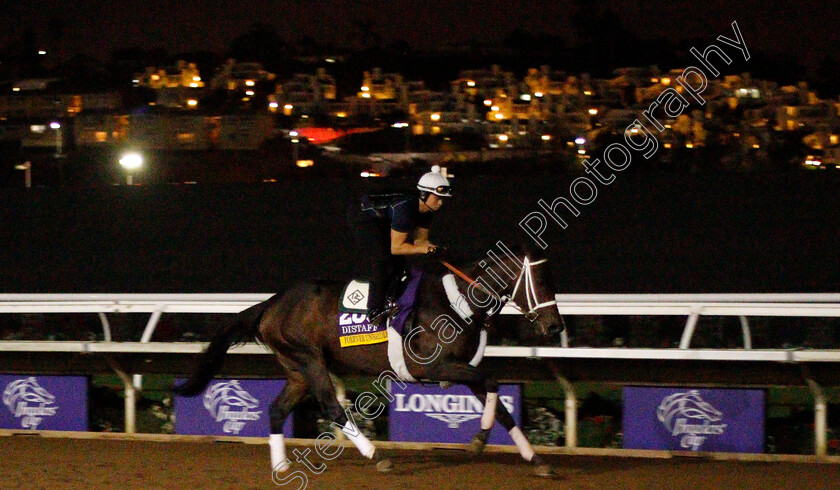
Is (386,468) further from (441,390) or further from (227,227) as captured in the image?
(227,227)

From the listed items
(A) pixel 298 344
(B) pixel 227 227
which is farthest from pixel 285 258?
(A) pixel 298 344

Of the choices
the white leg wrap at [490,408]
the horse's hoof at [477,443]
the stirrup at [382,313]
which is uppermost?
the stirrup at [382,313]

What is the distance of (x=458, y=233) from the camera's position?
420 inches

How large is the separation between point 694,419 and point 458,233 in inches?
198

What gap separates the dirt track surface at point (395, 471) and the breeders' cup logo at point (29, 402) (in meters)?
0.87

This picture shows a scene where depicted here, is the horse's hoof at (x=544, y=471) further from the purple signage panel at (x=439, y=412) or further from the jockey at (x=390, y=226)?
the jockey at (x=390, y=226)

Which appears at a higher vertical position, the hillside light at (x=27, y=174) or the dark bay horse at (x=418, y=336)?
the hillside light at (x=27, y=174)

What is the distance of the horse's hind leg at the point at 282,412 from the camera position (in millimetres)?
5527

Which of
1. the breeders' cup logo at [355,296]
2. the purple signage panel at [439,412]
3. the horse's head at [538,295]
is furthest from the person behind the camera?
the purple signage panel at [439,412]

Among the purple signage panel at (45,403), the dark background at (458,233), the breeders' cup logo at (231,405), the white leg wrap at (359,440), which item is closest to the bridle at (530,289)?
the white leg wrap at (359,440)

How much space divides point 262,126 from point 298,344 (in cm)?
1133

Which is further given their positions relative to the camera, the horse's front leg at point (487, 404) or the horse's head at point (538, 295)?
the horse's front leg at point (487, 404)

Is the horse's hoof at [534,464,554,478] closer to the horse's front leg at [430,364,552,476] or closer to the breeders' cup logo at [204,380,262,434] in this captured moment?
the horse's front leg at [430,364,552,476]

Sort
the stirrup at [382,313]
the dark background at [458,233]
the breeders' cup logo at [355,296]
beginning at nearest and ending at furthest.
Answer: the stirrup at [382,313] < the breeders' cup logo at [355,296] < the dark background at [458,233]
